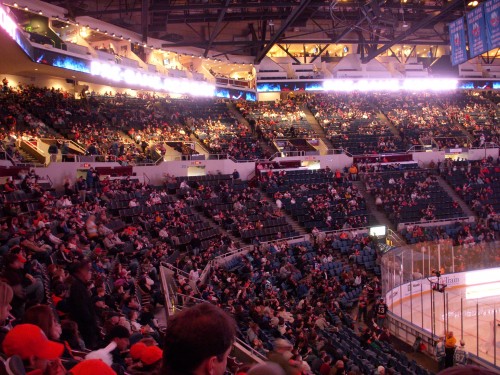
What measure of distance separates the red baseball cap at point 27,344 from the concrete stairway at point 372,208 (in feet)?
86.0

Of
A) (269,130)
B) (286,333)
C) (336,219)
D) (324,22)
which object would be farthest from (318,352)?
(324,22)

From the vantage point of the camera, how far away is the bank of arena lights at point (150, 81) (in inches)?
1185

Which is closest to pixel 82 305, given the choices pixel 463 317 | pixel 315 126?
pixel 463 317

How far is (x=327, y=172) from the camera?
3206 centimetres

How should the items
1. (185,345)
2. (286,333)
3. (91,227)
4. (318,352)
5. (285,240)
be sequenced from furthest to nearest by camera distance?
(285,240), (91,227), (286,333), (318,352), (185,345)

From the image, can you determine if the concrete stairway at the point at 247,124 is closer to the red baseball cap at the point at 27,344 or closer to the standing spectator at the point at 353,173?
the standing spectator at the point at 353,173

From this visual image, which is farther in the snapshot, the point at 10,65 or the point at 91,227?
the point at 10,65

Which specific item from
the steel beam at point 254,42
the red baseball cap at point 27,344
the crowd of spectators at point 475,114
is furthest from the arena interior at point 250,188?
the steel beam at point 254,42

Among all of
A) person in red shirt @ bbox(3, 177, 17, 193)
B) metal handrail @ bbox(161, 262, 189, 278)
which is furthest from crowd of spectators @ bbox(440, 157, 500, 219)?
person in red shirt @ bbox(3, 177, 17, 193)

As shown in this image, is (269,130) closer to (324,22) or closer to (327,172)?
(327,172)

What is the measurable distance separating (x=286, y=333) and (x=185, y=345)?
11523 millimetres

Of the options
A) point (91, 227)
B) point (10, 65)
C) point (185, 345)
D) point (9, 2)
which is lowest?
point (91, 227)

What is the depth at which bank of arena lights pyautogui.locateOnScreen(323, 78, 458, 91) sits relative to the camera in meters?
44.2

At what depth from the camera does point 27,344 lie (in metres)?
3.02
